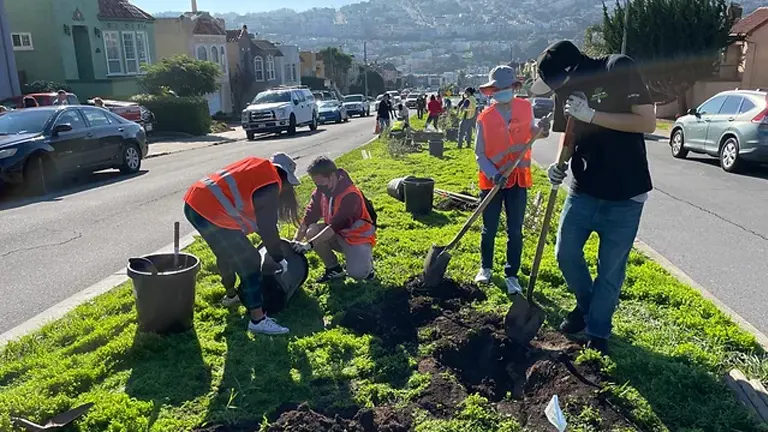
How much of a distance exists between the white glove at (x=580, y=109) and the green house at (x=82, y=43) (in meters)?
29.5

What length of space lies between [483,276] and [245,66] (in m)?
50.6

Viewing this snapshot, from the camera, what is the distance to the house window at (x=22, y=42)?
2795 centimetres

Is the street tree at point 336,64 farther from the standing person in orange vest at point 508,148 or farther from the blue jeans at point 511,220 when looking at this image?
the blue jeans at point 511,220

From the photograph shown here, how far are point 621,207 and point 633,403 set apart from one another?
1.13m

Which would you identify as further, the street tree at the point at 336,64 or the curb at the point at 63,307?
the street tree at the point at 336,64

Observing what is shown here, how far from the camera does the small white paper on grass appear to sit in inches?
122

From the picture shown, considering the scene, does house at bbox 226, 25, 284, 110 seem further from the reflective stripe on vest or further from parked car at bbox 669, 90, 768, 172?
the reflective stripe on vest

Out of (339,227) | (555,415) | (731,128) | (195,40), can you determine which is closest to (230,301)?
(339,227)

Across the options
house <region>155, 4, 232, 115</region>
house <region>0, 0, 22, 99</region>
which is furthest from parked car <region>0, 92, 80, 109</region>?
house <region>155, 4, 232, 115</region>

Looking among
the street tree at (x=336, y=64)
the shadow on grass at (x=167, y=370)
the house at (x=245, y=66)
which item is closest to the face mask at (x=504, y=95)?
the shadow on grass at (x=167, y=370)

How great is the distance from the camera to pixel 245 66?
173ft

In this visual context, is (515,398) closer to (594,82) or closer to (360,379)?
(360,379)

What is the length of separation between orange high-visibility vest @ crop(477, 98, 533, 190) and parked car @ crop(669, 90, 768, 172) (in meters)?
9.00

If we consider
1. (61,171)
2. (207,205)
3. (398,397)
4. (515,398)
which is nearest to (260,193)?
(207,205)
